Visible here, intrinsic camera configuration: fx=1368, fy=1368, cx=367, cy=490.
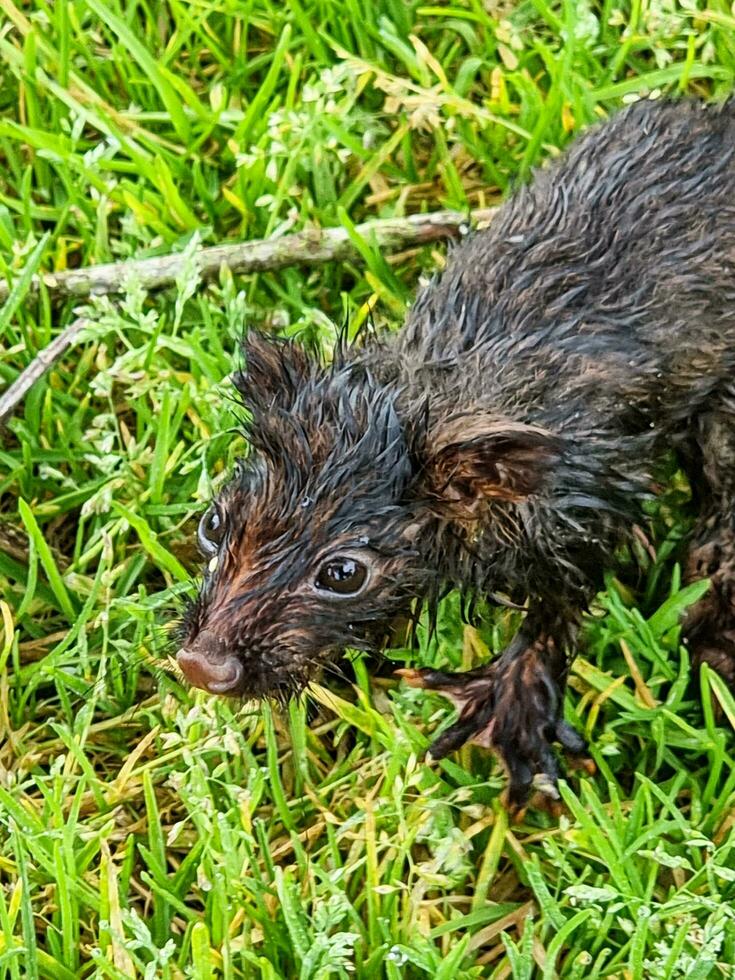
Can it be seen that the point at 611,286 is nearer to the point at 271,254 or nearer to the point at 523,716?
the point at 523,716

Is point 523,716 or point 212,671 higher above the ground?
point 212,671

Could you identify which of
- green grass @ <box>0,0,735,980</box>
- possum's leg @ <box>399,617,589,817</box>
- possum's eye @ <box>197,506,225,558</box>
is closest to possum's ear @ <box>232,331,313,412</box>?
possum's eye @ <box>197,506,225,558</box>

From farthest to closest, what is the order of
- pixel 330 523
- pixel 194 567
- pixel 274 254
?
pixel 274 254, pixel 194 567, pixel 330 523

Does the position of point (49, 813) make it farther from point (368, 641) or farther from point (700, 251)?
point (700, 251)

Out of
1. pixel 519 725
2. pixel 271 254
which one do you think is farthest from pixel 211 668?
pixel 271 254

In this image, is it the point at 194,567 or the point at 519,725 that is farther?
the point at 194,567

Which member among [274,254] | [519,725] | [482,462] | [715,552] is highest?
[482,462]

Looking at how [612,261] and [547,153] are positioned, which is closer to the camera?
[612,261]

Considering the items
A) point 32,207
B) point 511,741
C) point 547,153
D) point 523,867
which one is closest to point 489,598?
point 511,741

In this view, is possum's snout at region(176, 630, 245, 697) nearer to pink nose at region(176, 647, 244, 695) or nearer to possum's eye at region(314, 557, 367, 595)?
pink nose at region(176, 647, 244, 695)
